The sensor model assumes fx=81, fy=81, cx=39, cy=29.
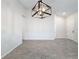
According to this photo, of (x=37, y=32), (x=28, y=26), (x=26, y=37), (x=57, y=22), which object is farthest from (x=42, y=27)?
(x=57, y=22)

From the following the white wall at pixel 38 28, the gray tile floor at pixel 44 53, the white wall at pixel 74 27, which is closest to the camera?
the gray tile floor at pixel 44 53

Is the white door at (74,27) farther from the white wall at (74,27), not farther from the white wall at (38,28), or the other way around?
the white wall at (38,28)

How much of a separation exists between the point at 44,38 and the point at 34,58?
5.22 meters

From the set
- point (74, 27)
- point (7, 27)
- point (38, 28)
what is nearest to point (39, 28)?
point (38, 28)

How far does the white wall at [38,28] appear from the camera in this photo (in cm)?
835

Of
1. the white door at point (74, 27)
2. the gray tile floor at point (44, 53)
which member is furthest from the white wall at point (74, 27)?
the gray tile floor at point (44, 53)

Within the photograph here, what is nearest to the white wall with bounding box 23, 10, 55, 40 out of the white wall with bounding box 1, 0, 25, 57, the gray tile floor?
the gray tile floor

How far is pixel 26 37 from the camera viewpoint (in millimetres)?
8469

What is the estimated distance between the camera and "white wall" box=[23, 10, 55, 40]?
8.35 m

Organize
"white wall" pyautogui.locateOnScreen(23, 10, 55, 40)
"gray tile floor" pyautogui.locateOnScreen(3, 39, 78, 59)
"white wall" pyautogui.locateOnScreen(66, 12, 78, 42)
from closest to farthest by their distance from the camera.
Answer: "gray tile floor" pyautogui.locateOnScreen(3, 39, 78, 59)
"white wall" pyautogui.locateOnScreen(66, 12, 78, 42)
"white wall" pyautogui.locateOnScreen(23, 10, 55, 40)

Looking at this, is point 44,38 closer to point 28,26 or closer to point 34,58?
point 28,26

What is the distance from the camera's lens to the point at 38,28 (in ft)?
27.6

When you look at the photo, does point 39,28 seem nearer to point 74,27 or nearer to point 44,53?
point 74,27

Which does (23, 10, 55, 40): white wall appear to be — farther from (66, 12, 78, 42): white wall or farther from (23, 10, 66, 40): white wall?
(66, 12, 78, 42): white wall
